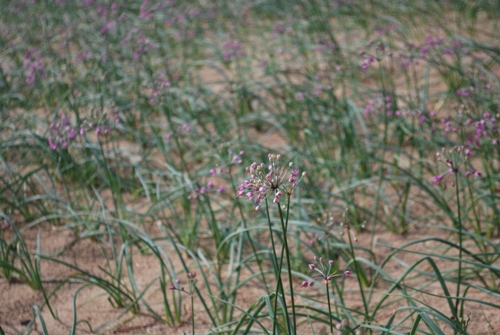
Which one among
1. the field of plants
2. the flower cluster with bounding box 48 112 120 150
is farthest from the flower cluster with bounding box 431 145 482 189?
the flower cluster with bounding box 48 112 120 150

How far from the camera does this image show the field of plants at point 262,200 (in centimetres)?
249

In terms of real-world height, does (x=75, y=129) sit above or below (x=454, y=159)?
below

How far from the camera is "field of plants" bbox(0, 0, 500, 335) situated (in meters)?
2.49

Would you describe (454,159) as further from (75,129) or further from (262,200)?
(75,129)

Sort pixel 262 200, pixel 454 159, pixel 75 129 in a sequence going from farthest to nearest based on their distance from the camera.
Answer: pixel 75 129 → pixel 454 159 → pixel 262 200

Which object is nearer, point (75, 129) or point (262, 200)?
point (262, 200)

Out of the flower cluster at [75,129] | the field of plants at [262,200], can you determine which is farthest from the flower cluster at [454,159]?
the flower cluster at [75,129]

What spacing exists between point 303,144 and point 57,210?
5.81 feet

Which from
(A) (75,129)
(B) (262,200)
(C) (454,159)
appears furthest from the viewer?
(A) (75,129)

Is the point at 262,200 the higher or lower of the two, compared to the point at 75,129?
higher

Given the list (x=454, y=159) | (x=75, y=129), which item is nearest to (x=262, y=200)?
(x=454, y=159)

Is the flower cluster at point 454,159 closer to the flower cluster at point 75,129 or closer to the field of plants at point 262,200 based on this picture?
the field of plants at point 262,200

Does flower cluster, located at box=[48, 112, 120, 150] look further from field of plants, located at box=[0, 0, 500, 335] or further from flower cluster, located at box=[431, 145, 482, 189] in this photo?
flower cluster, located at box=[431, 145, 482, 189]

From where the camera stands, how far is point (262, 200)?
5.25 ft
